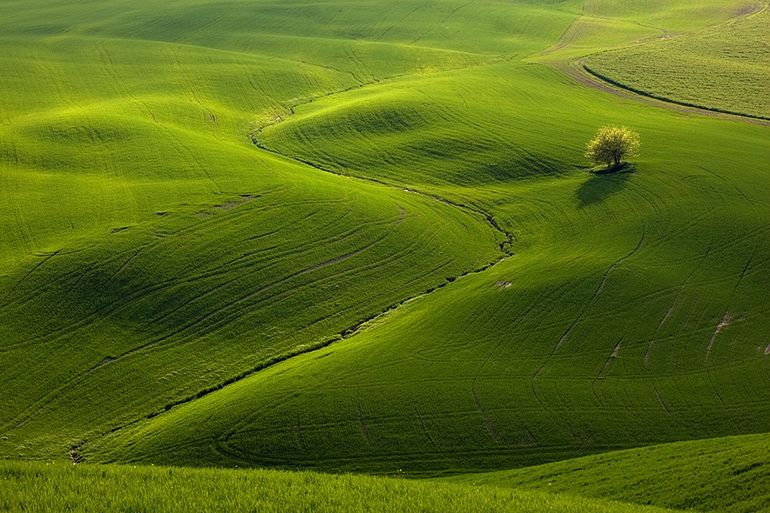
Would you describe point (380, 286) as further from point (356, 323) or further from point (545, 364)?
point (545, 364)

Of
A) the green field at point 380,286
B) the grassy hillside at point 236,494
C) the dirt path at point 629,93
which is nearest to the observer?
the grassy hillside at point 236,494

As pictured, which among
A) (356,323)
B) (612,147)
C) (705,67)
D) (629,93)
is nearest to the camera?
(356,323)

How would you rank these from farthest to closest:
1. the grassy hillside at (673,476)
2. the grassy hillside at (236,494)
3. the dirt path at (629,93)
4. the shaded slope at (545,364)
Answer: the dirt path at (629,93) → the shaded slope at (545,364) → the grassy hillside at (673,476) → the grassy hillside at (236,494)

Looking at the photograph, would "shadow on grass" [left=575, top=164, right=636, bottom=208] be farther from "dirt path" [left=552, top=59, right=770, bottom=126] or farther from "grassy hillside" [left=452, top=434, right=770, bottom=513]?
"grassy hillside" [left=452, top=434, right=770, bottom=513]

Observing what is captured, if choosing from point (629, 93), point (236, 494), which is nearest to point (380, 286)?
point (236, 494)

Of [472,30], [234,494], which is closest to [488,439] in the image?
[234,494]

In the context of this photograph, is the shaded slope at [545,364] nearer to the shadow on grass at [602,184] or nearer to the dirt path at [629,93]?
the shadow on grass at [602,184]

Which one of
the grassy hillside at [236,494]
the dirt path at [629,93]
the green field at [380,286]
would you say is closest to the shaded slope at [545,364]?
the green field at [380,286]
